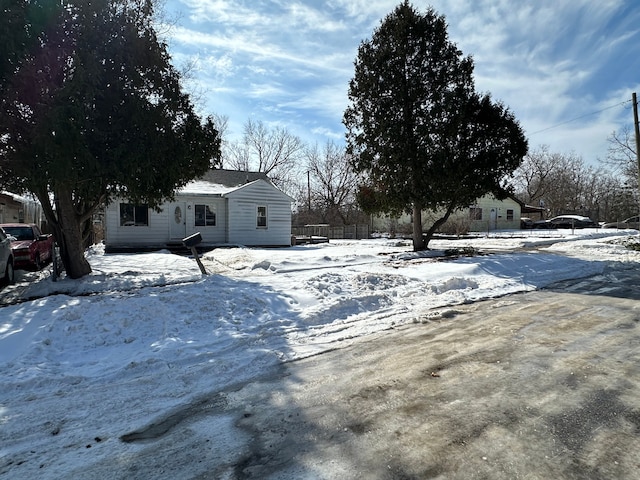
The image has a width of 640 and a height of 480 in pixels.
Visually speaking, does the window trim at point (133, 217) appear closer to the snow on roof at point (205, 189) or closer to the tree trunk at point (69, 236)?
the snow on roof at point (205, 189)

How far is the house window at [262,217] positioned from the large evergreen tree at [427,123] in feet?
24.7

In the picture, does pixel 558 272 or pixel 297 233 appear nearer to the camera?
pixel 558 272

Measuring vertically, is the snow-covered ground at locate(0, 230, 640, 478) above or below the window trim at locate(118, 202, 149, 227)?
below

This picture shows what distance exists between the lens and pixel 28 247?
1183 cm

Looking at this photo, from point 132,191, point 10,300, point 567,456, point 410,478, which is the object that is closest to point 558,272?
point 567,456

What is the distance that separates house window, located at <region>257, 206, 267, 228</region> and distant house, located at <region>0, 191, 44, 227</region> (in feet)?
42.1

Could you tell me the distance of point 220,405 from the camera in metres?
3.40

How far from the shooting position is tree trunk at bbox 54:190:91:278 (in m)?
9.39

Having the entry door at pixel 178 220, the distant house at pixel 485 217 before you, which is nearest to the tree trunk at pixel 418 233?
the entry door at pixel 178 220

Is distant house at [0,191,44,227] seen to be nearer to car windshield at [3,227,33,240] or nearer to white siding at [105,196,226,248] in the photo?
white siding at [105,196,226,248]

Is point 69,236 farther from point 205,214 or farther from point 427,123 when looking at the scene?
point 427,123

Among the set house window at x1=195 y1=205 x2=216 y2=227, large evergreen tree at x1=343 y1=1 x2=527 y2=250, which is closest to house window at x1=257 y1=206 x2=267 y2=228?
house window at x1=195 y1=205 x2=216 y2=227

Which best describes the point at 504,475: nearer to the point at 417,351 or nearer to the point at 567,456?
the point at 567,456

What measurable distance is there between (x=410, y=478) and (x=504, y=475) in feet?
1.87
